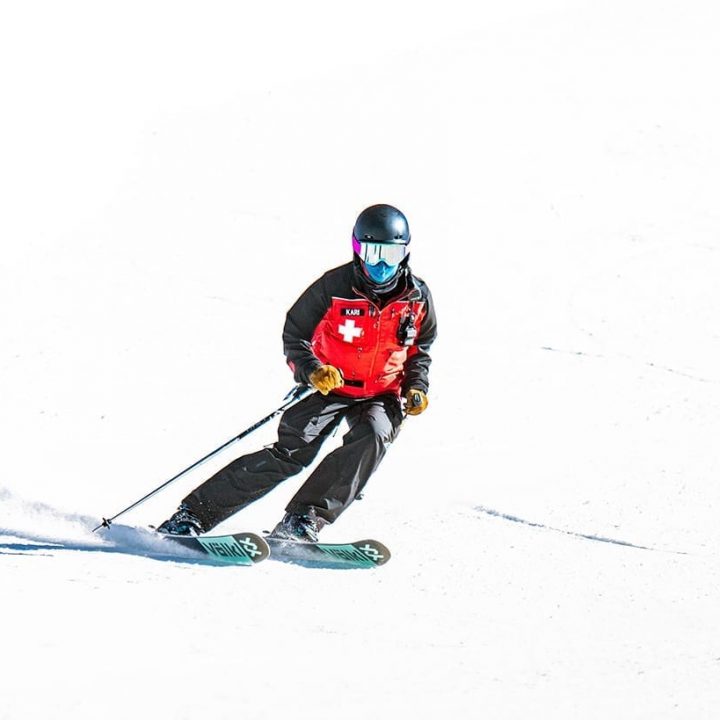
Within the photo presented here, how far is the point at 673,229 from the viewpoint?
11398 mm

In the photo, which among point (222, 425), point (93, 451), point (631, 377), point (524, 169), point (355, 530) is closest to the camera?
point (355, 530)

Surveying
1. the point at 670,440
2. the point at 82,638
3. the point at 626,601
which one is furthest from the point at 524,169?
Result: the point at 82,638

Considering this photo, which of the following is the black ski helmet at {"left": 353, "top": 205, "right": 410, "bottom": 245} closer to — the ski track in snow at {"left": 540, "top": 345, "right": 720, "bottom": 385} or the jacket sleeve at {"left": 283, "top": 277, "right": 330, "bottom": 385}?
the jacket sleeve at {"left": 283, "top": 277, "right": 330, "bottom": 385}

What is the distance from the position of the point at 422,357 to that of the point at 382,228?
2.37ft

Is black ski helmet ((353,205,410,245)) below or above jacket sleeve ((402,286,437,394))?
above

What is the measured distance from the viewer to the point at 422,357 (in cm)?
589

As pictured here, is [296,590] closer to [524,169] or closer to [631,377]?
[631,377]

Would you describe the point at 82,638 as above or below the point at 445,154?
below

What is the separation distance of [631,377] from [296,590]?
431 cm

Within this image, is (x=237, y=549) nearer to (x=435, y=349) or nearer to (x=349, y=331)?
(x=349, y=331)

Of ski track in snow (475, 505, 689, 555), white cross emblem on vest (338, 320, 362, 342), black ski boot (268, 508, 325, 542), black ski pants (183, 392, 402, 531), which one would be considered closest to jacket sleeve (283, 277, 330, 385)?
white cross emblem on vest (338, 320, 362, 342)

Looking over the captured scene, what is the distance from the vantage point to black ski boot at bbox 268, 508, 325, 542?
5.46 metres

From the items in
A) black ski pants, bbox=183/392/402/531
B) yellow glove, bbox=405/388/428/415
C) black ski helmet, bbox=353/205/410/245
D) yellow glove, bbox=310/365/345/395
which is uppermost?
black ski helmet, bbox=353/205/410/245

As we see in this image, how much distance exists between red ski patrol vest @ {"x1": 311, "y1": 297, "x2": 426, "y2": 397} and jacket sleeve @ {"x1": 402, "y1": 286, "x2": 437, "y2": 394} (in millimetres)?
45
